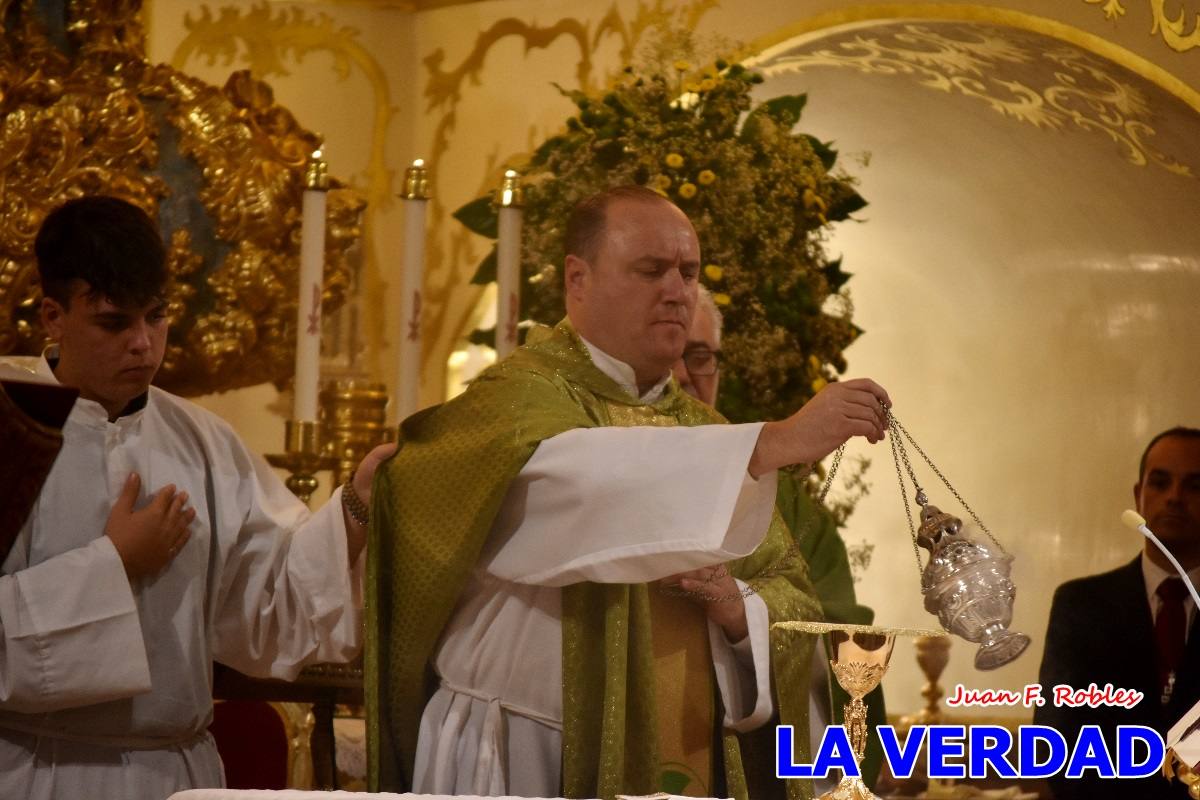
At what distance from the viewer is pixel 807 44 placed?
5945 millimetres

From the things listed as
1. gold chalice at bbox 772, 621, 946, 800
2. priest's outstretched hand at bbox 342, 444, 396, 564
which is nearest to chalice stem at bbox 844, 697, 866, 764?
gold chalice at bbox 772, 621, 946, 800

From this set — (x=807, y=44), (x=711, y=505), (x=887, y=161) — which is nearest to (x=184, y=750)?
(x=711, y=505)

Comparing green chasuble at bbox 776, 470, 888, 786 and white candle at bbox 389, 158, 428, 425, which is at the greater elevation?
white candle at bbox 389, 158, 428, 425

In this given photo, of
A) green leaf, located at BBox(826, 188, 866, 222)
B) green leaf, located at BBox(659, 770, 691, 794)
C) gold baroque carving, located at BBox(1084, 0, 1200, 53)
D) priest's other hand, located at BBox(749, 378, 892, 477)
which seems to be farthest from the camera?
green leaf, located at BBox(826, 188, 866, 222)

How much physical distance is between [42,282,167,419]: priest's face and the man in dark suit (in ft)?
9.93

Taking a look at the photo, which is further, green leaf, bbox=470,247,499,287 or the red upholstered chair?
green leaf, bbox=470,247,499,287

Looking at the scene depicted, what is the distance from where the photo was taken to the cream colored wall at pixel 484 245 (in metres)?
6.14

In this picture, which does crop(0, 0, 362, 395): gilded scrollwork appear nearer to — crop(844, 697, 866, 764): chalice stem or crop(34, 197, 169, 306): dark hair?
crop(34, 197, 169, 306): dark hair

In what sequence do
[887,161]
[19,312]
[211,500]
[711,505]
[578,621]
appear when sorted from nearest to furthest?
[711,505] → [578,621] → [211,500] → [19,312] → [887,161]

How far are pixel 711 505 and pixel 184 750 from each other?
49.7 inches

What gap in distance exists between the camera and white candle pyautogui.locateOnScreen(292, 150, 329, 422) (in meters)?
4.57

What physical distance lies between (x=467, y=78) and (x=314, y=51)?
0.55m

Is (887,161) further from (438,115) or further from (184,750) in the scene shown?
(184,750)

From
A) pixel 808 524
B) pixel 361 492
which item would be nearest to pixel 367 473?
pixel 361 492
